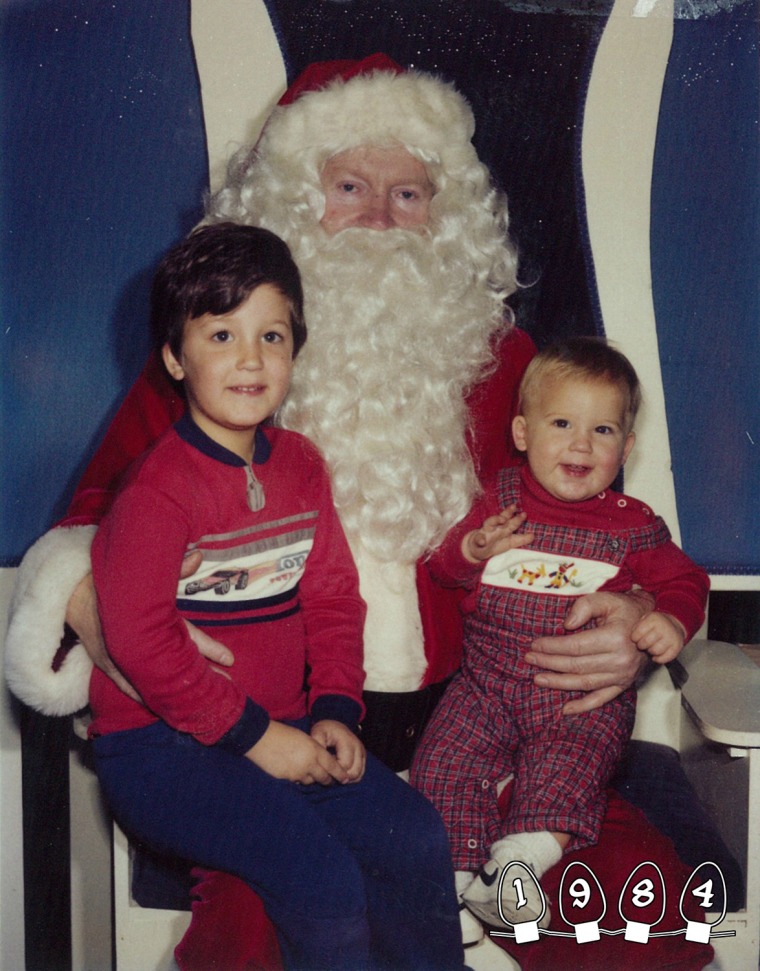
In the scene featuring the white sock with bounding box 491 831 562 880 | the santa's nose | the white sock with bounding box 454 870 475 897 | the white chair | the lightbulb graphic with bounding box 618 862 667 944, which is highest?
the santa's nose

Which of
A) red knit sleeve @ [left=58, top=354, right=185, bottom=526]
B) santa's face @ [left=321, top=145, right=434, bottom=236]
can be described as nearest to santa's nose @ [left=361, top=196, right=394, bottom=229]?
santa's face @ [left=321, top=145, right=434, bottom=236]

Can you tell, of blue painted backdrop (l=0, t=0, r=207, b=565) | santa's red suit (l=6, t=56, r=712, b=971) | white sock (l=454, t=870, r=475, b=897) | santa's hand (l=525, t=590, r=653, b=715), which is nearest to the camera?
santa's red suit (l=6, t=56, r=712, b=971)

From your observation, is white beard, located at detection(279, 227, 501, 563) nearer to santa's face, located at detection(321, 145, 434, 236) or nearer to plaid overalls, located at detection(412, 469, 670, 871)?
santa's face, located at detection(321, 145, 434, 236)

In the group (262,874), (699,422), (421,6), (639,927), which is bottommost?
(639,927)

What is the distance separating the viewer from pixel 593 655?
1.65m

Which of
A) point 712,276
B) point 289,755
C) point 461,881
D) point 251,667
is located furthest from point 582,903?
point 712,276

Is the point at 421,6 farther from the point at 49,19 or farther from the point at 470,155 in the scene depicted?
the point at 49,19

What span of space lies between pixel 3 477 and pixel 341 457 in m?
0.80

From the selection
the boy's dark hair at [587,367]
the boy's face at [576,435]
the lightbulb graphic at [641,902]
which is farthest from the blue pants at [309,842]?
the boy's dark hair at [587,367]

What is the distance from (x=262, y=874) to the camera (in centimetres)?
132

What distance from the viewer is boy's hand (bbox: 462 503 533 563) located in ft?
5.52

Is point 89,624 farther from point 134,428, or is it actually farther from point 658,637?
point 658,637

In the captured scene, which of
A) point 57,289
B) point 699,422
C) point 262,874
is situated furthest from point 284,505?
point 699,422

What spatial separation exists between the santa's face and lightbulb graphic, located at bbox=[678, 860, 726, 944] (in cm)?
129
